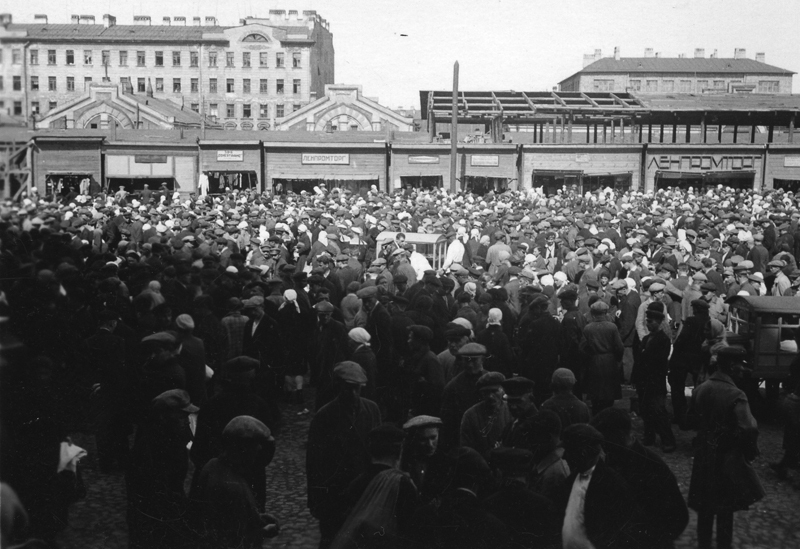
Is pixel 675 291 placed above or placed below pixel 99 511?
above

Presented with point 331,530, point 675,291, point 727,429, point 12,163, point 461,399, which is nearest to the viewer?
point 12,163

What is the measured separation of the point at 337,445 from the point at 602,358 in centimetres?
395

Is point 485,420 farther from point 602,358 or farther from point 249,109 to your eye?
point 249,109

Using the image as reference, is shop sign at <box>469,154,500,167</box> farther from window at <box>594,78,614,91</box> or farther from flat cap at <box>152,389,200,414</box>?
window at <box>594,78,614,91</box>

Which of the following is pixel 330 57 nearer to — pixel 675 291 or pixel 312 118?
pixel 312 118

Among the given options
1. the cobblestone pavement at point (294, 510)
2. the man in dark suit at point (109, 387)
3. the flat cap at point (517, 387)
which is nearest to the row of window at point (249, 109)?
the cobblestone pavement at point (294, 510)

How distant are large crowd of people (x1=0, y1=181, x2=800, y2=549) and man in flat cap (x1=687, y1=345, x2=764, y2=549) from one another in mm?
16

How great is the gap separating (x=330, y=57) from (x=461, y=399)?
1916 inches

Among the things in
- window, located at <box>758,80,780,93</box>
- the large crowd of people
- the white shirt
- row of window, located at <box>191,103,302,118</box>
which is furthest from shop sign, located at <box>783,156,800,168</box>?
row of window, located at <box>191,103,302,118</box>

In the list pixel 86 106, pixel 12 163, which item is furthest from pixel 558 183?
pixel 86 106

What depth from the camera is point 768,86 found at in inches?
1788

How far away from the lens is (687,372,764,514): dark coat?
5.59 metres

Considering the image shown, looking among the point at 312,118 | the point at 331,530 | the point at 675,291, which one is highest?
the point at 312,118

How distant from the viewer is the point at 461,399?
645 cm
